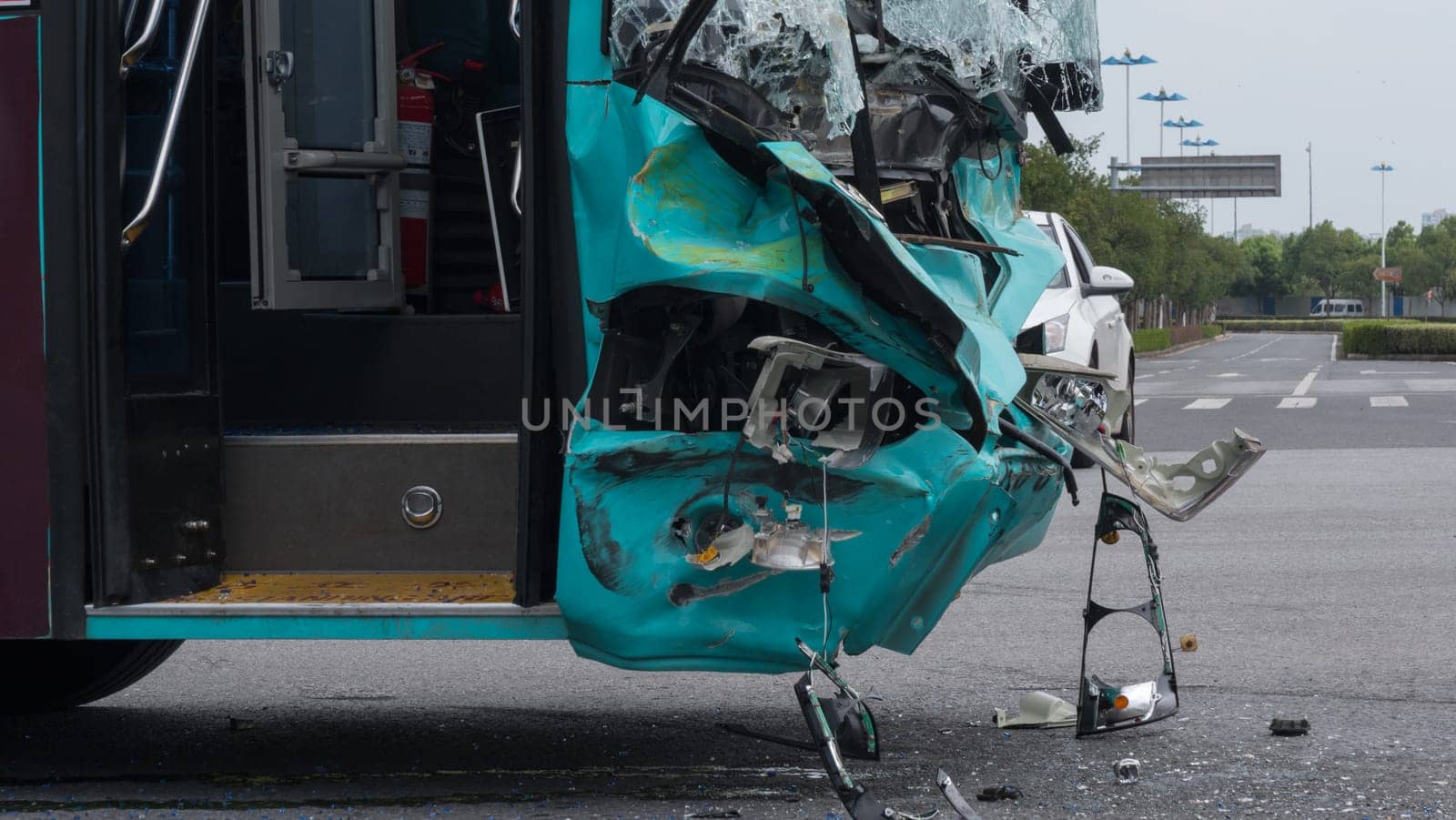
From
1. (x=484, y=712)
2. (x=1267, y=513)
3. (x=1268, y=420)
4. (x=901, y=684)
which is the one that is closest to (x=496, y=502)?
(x=484, y=712)

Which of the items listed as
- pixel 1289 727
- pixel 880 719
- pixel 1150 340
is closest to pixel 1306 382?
pixel 1289 727

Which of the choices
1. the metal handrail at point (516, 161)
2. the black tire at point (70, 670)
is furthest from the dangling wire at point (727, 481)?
the black tire at point (70, 670)

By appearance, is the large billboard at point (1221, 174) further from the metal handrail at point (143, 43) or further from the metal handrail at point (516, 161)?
the metal handrail at point (143, 43)

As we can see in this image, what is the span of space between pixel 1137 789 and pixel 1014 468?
3.30 ft

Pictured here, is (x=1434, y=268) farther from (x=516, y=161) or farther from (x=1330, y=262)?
(x=516, y=161)

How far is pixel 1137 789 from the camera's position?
469 cm

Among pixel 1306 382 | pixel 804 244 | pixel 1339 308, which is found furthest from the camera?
pixel 1339 308

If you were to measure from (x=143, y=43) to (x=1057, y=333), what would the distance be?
8706mm

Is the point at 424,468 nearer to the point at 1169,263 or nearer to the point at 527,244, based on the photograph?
the point at 527,244

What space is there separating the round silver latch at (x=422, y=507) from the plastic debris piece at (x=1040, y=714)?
2.05 metres

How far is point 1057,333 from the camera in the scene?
39.6 feet

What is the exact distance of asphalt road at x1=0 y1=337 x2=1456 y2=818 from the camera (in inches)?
183

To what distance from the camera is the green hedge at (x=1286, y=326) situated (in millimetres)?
106312

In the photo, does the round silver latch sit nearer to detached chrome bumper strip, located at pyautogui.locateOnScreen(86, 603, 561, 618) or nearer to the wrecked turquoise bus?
the wrecked turquoise bus
